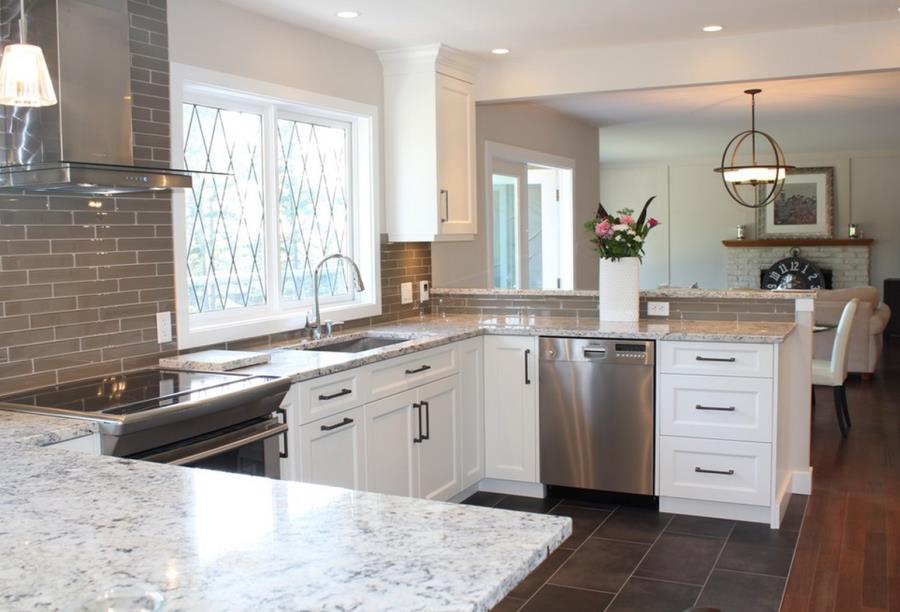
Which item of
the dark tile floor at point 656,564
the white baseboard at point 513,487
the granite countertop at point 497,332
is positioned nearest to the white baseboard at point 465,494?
the white baseboard at point 513,487

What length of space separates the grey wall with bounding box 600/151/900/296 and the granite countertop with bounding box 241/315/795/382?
7619 millimetres

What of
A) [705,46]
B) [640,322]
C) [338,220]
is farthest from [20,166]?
[705,46]

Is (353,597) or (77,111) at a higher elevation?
(77,111)

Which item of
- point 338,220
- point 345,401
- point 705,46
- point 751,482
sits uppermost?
point 705,46

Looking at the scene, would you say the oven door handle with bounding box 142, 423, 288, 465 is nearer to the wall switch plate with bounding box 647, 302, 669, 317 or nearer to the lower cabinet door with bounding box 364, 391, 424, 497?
the lower cabinet door with bounding box 364, 391, 424, 497

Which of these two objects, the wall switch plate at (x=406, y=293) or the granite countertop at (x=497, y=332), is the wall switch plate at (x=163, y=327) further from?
the wall switch plate at (x=406, y=293)

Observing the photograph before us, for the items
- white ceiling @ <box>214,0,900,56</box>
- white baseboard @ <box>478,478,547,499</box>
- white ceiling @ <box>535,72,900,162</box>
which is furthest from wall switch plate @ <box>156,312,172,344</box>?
white ceiling @ <box>535,72,900,162</box>

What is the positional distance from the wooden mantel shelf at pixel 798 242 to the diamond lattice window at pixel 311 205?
8.18 m

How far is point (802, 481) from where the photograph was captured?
14.9 ft

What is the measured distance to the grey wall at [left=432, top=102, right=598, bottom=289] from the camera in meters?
5.53

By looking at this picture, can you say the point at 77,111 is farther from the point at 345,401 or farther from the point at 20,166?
the point at 345,401

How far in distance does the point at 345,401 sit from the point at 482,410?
1233 mm

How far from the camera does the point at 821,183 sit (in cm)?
1135

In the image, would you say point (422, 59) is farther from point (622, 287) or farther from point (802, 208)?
point (802, 208)
